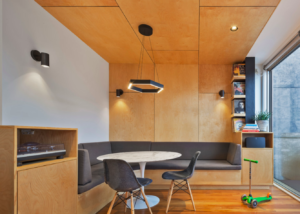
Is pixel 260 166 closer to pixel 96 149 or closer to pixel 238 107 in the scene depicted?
pixel 238 107

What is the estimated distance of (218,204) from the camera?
3.21 meters

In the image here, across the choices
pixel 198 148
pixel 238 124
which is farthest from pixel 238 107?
pixel 198 148

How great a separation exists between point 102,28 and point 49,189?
2.48 metres

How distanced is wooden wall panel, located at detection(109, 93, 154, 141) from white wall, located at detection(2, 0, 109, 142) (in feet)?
2.22

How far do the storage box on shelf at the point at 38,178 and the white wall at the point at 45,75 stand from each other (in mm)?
472

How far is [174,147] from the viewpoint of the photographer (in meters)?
4.64

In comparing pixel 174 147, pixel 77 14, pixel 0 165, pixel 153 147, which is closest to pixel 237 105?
pixel 174 147

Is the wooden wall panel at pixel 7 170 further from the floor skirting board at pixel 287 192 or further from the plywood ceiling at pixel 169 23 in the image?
the floor skirting board at pixel 287 192

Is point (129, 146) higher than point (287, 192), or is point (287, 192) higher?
point (129, 146)

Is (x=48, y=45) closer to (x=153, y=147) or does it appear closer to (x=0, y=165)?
(x=0, y=165)

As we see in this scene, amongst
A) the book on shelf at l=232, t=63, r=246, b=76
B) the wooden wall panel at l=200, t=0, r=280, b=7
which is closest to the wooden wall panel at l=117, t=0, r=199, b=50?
the wooden wall panel at l=200, t=0, r=280, b=7

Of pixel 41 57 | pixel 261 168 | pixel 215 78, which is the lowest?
pixel 261 168

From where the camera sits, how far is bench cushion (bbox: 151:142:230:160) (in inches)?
180

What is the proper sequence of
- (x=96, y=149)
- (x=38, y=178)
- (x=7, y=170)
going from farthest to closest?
1. (x=96, y=149)
2. (x=38, y=178)
3. (x=7, y=170)
